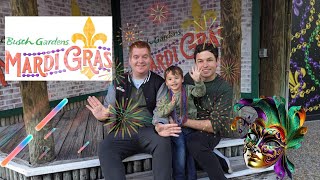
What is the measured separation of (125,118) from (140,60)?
51 cm

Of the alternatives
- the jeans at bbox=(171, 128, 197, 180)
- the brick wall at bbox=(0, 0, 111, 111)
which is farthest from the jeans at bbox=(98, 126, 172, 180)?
the brick wall at bbox=(0, 0, 111, 111)

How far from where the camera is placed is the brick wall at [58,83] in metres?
4.09

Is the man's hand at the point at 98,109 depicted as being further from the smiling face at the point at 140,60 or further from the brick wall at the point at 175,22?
the brick wall at the point at 175,22

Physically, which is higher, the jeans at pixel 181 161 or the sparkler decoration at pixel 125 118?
the sparkler decoration at pixel 125 118

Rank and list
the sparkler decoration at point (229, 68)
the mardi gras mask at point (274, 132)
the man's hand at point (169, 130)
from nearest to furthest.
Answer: the mardi gras mask at point (274, 132), the man's hand at point (169, 130), the sparkler decoration at point (229, 68)

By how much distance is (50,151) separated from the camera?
2592 mm

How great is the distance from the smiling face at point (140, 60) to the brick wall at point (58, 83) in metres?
2.34

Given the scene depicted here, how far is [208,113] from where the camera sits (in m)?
2.38

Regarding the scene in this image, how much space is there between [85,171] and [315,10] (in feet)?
15.3

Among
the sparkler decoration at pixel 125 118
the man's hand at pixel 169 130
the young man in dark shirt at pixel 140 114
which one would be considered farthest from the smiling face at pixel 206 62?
the sparkler decoration at pixel 125 118

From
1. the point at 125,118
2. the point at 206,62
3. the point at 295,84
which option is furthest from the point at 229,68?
the point at 295,84

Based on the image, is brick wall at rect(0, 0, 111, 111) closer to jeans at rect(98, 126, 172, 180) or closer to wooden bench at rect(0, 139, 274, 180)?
wooden bench at rect(0, 139, 274, 180)

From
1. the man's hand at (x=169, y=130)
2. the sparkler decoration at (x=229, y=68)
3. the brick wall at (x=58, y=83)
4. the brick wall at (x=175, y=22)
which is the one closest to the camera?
the man's hand at (x=169, y=130)

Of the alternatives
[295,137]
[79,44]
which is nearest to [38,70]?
[79,44]
